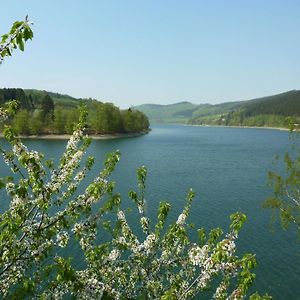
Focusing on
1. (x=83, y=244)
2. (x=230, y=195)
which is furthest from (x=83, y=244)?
(x=230, y=195)

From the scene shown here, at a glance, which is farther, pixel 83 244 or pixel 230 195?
pixel 230 195

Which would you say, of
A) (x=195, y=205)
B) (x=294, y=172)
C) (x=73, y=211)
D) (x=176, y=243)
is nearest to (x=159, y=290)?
(x=176, y=243)

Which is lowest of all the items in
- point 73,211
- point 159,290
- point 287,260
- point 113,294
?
point 287,260

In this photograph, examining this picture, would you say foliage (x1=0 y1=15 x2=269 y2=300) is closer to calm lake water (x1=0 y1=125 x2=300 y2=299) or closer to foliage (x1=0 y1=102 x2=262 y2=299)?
foliage (x1=0 y1=102 x2=262 y2=299)

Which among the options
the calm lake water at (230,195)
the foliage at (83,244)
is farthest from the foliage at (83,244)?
the calm lake water at (230,195)

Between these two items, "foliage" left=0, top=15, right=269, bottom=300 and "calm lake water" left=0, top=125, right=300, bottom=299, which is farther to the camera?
"calm lake water" left=0, top=125, right=300, bottom=299

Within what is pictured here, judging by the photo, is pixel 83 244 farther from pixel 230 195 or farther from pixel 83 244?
pixel 230 195

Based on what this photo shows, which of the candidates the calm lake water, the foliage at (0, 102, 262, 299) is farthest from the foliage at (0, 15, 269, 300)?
the calm lake water

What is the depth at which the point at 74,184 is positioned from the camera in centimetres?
1162

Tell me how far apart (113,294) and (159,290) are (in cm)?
220

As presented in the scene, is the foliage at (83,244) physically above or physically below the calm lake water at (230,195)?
above

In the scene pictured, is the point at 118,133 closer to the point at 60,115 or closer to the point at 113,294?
the point at 60,115

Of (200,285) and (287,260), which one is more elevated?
(200,285)

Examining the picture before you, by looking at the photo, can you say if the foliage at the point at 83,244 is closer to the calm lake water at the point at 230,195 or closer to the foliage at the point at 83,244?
the foliage at the point at 83,244
